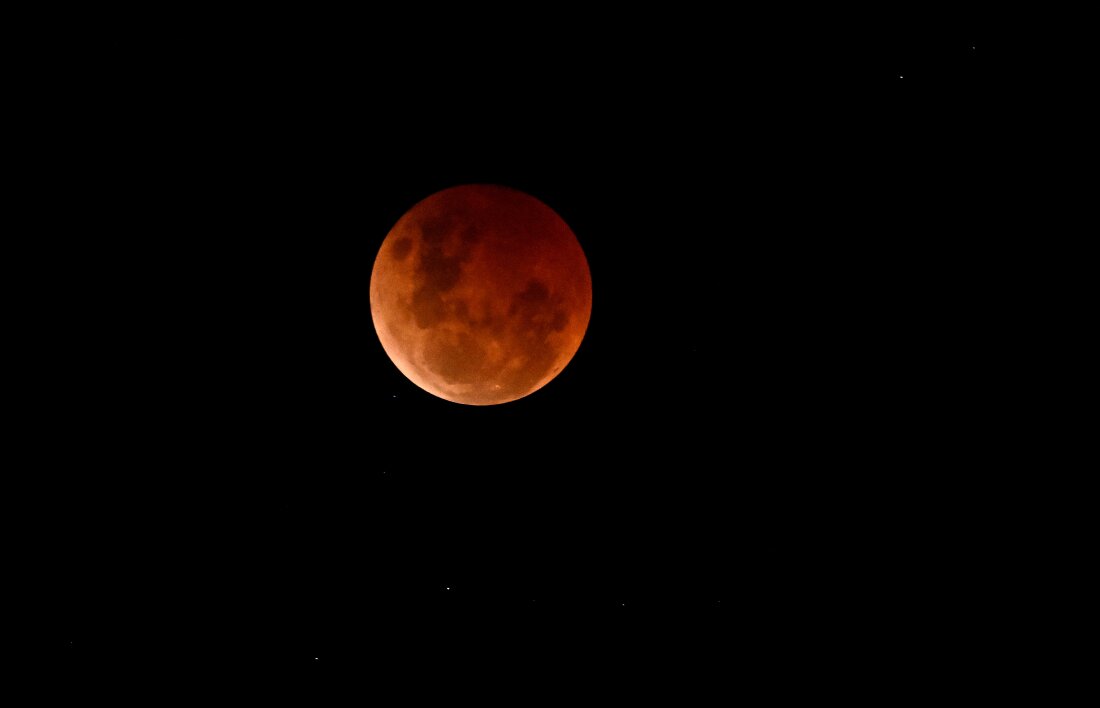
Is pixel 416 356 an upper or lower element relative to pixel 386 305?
lower

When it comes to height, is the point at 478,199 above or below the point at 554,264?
above

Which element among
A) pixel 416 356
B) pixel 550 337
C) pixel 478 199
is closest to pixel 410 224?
pixel 478 199

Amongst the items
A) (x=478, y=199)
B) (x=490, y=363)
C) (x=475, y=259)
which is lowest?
Answer: (x=490, y=363)

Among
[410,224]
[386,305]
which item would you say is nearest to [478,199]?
[410,224]

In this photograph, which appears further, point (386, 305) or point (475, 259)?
point (386, 305)

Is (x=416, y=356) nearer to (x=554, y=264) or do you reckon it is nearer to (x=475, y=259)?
(x=475, y=259)

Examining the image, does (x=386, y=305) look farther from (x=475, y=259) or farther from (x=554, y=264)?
(x=554, y=264)
